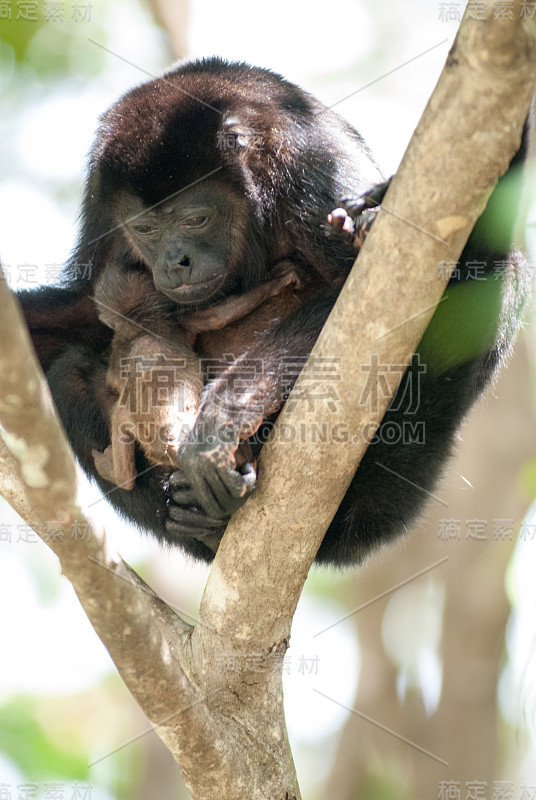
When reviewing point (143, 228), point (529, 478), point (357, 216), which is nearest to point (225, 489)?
point (357, 216)

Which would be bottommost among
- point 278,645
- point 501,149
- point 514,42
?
point 278,645

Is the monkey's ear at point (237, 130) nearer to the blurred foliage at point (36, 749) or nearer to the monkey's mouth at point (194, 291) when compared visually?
the monkey's mouth at point (194, 291)

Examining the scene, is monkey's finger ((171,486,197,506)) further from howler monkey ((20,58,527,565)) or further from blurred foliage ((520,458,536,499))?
blurred foliage ((520,458,536,499))

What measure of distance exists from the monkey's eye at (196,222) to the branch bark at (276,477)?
4.75 feet

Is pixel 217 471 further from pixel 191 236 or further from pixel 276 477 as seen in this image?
pixel 191 236

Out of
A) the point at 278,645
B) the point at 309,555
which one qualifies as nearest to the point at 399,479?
the point at 309,555

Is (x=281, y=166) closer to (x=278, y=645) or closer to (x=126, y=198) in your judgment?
(x=126, y=198)

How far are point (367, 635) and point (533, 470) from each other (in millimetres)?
2639

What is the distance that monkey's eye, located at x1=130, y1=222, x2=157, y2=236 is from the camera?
14.4 feet

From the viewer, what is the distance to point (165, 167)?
4234mm

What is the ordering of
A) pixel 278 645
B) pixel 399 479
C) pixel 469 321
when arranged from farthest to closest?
pixel 399 479 → pixel 278 645 → pixel 469 321

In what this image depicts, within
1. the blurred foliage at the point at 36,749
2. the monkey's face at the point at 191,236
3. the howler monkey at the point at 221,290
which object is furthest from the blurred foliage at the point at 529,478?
the blurred foliage at the point at 36,749

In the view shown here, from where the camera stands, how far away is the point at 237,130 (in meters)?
4.19

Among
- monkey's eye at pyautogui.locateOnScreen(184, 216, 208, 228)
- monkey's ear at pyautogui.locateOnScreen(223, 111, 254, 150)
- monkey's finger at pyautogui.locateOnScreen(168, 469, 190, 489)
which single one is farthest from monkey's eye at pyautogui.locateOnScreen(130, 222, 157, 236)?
monkey's finger at pyautogui.locateOnScreen(168, 469, 190, 489)
